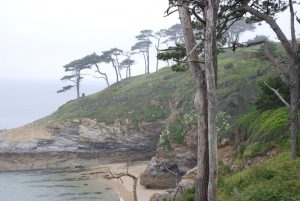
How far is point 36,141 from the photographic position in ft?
195

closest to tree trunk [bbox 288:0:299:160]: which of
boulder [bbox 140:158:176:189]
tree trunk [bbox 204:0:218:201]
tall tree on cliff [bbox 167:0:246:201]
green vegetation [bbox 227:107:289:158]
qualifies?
tall tree on cliff [bbox 167:0:246:201]

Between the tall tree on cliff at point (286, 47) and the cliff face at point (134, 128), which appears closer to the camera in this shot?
the tall tree on cliff at point (286, 47)

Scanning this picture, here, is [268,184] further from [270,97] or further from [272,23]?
[270,97]

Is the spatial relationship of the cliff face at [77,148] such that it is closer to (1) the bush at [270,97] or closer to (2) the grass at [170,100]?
(2) the grass at [170,100]

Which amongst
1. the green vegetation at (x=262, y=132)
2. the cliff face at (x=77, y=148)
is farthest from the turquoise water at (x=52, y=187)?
the green vegetation at (x=262, y=132)

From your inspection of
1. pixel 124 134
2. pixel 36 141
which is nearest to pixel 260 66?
pixel 124 134

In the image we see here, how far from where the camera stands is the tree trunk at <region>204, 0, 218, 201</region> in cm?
1205

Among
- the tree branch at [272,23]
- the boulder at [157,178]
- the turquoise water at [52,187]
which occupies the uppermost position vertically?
the tree branch at [272,23]

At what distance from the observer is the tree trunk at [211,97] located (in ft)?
39.5

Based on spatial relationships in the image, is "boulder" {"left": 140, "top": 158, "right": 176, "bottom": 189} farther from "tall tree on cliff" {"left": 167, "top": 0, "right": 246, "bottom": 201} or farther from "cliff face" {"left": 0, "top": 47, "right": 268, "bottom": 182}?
"tall tree on cliff" {"left": 167, "top": 0, "right": 246, "bottom": 201}

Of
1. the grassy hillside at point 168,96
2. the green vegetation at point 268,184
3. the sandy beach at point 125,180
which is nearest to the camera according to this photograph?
the green vegetation at point 268,184

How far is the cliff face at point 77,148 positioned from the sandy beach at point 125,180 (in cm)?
299

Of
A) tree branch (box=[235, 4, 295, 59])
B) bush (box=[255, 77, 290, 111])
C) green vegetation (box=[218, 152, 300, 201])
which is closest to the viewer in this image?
green vegetation (box=[218, 152, 300, 201])

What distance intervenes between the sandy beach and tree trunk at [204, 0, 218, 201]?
80.1ft
